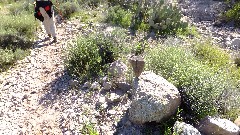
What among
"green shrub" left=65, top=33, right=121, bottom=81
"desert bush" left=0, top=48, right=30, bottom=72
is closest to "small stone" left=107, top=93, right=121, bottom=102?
"green shrub" left=65, top=33, right=121, bottom=81

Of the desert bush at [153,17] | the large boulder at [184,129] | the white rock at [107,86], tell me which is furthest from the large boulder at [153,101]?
the desert bush at [153,17]

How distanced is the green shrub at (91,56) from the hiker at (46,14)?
6.27 ft

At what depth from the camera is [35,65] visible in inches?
291

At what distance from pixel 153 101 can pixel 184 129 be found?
2.01 ft

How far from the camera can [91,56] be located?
6609 millimetres

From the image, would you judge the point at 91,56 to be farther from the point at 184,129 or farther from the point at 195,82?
the point at 184,129

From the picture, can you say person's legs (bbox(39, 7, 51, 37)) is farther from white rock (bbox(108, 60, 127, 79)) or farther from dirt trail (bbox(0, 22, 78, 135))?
white rock (bbox(108, 60, 127, 79))

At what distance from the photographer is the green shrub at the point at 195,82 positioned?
498cm

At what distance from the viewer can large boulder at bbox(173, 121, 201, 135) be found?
452 cm

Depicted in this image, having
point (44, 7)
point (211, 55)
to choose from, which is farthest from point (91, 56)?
point (211, 55)

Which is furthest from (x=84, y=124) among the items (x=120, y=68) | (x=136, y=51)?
(x=136, y=51)

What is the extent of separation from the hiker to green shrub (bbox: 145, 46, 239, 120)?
11.4 ft

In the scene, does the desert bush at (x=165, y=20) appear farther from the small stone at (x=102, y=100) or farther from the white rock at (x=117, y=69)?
the small stone at (x=102, y=100)

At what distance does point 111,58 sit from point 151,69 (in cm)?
114
